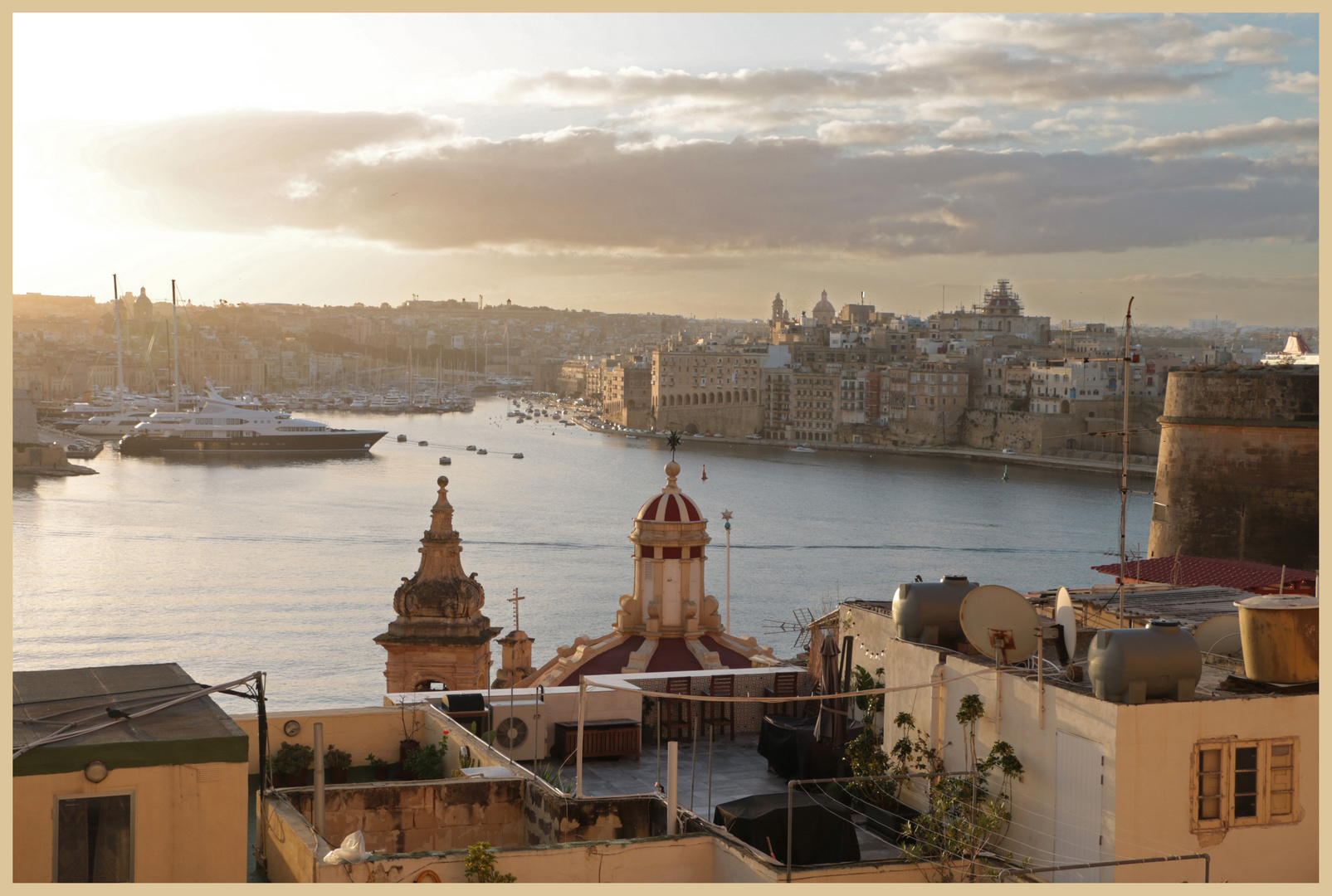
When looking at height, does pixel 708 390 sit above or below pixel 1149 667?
above

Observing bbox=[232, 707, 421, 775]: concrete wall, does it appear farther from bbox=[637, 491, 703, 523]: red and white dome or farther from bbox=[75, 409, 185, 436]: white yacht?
bbox=[75, 409, 185, 436]: white yacht

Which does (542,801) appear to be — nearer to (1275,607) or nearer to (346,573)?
(1275,607)

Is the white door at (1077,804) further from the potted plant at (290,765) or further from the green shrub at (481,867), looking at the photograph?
the potted plant at (290,765)

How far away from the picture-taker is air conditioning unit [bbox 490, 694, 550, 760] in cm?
506

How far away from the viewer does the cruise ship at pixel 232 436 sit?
158ft

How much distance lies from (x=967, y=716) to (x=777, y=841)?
2.10 ft

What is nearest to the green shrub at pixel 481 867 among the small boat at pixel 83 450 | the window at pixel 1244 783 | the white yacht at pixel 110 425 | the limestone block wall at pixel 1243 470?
the window at pixel 1244 783

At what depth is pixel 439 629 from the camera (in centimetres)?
878

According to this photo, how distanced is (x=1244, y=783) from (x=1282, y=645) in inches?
15.6

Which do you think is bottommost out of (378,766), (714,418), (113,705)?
(714,418)

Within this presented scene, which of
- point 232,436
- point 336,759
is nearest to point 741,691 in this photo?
point 336,759

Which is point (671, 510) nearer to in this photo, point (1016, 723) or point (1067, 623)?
point (1067, 623)

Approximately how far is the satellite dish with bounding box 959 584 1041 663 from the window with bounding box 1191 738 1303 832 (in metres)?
0.62

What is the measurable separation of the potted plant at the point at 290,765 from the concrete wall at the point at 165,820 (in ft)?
4.81
